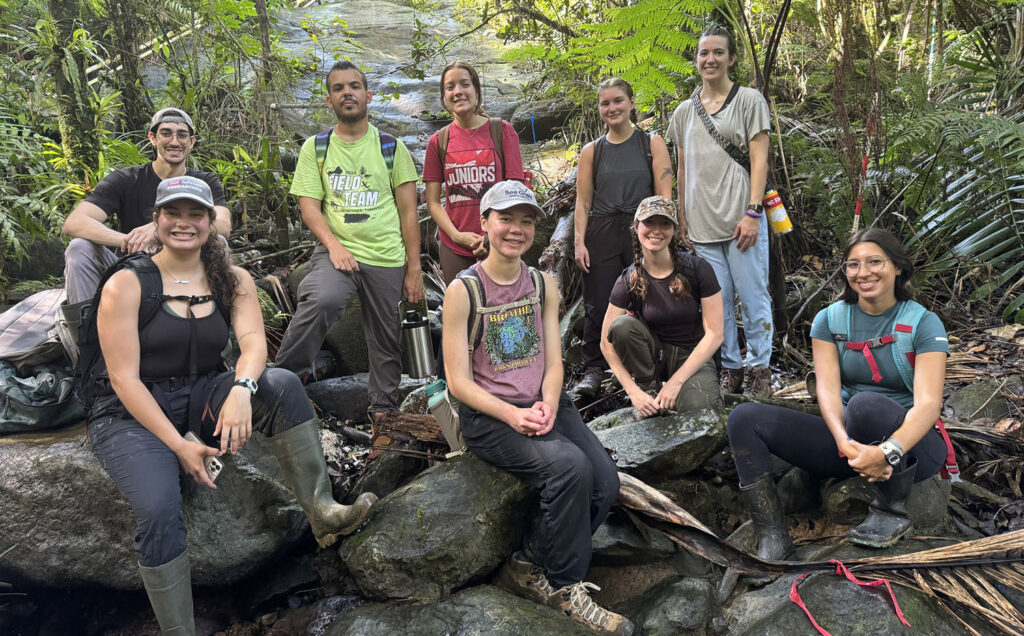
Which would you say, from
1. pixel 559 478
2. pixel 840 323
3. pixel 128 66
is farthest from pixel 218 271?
pixel 128 66

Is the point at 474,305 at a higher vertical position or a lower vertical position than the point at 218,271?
lower

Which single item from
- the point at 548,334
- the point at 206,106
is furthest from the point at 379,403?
the point at 206,106

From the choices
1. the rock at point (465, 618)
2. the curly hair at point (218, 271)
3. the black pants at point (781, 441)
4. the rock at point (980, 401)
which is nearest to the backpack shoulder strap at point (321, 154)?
the curly hair at point (218, 271)

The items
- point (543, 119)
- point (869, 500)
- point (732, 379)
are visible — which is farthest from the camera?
point (543, 119)

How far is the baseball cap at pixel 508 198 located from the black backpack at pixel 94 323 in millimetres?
1703

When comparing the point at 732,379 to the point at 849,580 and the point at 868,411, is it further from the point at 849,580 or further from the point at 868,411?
the point at 849,580

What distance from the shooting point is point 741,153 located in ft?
16.2

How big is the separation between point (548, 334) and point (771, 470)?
1353 mm

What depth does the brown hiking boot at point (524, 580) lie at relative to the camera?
3369 mm

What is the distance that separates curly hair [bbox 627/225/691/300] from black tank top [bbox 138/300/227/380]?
2.49 m

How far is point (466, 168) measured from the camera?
5098 millimetres

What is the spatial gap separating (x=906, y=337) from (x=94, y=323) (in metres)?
3.99

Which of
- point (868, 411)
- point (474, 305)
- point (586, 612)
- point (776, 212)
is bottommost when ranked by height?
point (586, 612)

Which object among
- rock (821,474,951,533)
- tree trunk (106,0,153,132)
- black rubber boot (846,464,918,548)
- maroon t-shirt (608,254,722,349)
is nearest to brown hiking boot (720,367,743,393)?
maroon t-shirt (608,254,722,349)
